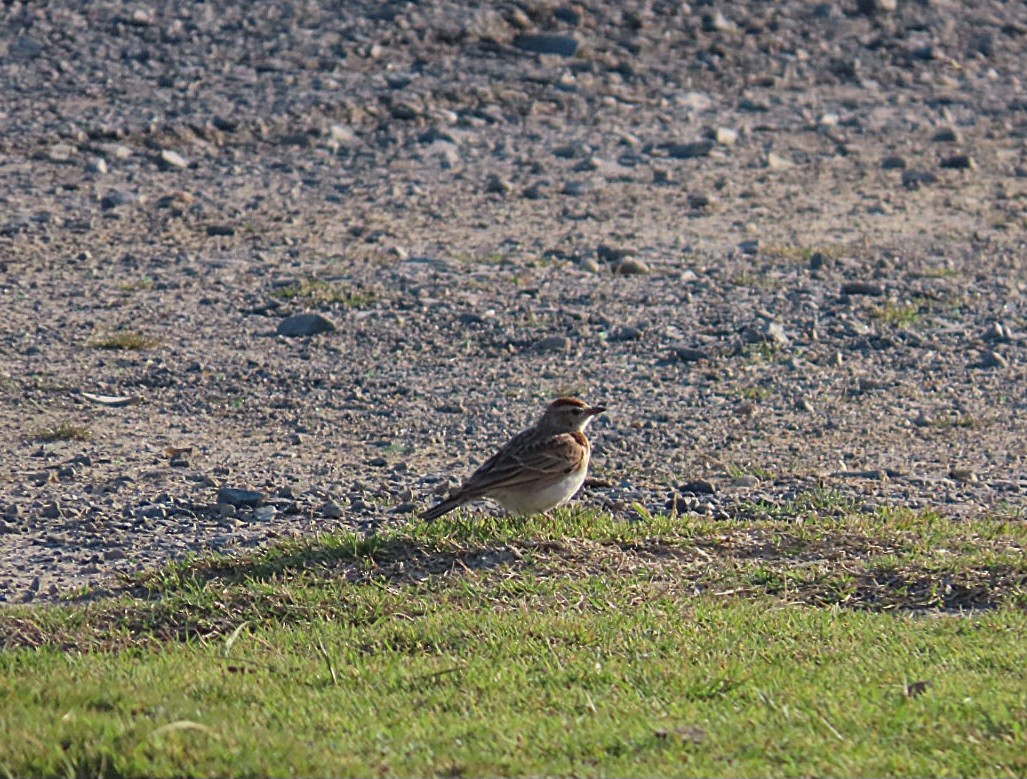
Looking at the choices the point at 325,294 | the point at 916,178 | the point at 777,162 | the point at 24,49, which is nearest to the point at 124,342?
the point at 325,294

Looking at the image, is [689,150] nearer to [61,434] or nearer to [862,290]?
[862,290]

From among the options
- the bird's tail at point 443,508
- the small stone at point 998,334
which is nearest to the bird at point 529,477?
the bird's tail at point 443,508

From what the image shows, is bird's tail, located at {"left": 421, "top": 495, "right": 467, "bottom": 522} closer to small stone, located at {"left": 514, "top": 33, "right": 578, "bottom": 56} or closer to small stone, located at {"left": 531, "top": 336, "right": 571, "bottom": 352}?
small stone, located at {"left": 531, "top": 336, "right": 571, "bottom": 352}

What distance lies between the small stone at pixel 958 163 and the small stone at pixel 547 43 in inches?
170

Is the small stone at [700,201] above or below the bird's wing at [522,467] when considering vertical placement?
below

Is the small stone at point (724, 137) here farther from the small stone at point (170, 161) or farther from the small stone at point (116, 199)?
the small stone at point (116, 199)

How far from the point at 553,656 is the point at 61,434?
15.4ft

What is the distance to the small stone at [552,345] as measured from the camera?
12.3 metres

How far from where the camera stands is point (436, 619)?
726 centimetres

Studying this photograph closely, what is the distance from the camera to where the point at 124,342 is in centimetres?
1201

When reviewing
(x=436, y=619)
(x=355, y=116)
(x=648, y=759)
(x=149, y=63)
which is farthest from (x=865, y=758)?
(x=149, y=63)

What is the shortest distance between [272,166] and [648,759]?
36.3 ft

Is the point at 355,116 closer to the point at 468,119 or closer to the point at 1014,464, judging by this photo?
the point at 468,119

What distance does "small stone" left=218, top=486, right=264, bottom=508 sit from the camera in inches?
368
